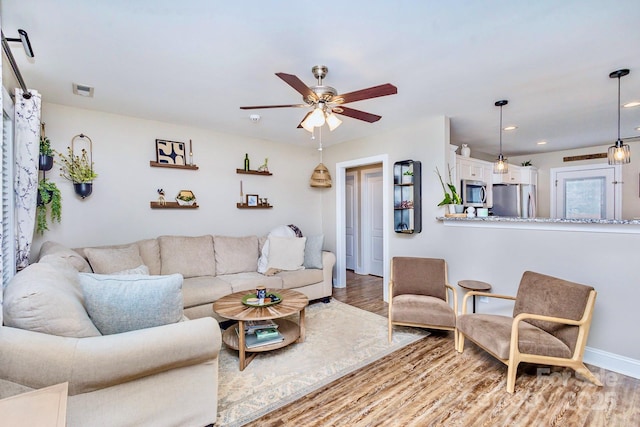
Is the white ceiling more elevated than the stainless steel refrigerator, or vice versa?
the white ceiling

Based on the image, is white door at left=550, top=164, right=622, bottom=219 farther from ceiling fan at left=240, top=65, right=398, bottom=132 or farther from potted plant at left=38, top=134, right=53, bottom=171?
potted plant at left=38, top=134, right=53, bottom=171

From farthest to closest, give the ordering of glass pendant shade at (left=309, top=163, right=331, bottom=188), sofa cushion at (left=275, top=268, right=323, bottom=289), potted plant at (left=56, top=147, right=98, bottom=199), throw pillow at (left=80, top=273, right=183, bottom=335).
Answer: glass pendant shade at (left=309, top=163, right=331, bottom=188) < sofa cushion at (left=275, top=268, right=323, bottom=289) < potted plant at (left=56, top=147, right=98, bottom=199) < throw pillow at (left=80, top=273, right=183, bottom=335)

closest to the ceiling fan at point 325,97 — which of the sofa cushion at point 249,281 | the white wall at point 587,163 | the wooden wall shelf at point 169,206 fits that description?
the sofa cushion at point 249,281

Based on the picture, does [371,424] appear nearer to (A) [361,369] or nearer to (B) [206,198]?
(A) [361,369]

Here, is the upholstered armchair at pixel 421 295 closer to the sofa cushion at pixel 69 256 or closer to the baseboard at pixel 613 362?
the baseboard at pixel 613 362

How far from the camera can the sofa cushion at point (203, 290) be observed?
3.14m

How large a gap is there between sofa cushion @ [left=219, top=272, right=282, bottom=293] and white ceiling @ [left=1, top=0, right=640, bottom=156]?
81.1 inches

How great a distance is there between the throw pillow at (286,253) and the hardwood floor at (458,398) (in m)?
1.83

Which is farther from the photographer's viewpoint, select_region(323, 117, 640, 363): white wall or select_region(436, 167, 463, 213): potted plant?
select_region(436, 167, 463, 213): potted plant

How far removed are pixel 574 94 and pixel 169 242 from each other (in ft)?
16.0

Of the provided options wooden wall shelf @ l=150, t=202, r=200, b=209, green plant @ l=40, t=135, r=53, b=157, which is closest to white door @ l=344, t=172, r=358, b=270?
wooden wall shelf @ l=150, t=202, r=200, b=209

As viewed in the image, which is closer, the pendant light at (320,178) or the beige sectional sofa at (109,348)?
the beige sectional sofa at (109,348)

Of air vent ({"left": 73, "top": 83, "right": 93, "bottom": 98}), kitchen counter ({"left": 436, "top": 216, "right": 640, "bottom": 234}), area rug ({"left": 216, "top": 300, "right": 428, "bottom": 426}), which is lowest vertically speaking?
area rug ({"left": 216, "top": 300, "right": 428, "bottom": 426})

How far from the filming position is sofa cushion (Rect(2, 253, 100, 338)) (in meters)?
1.48
